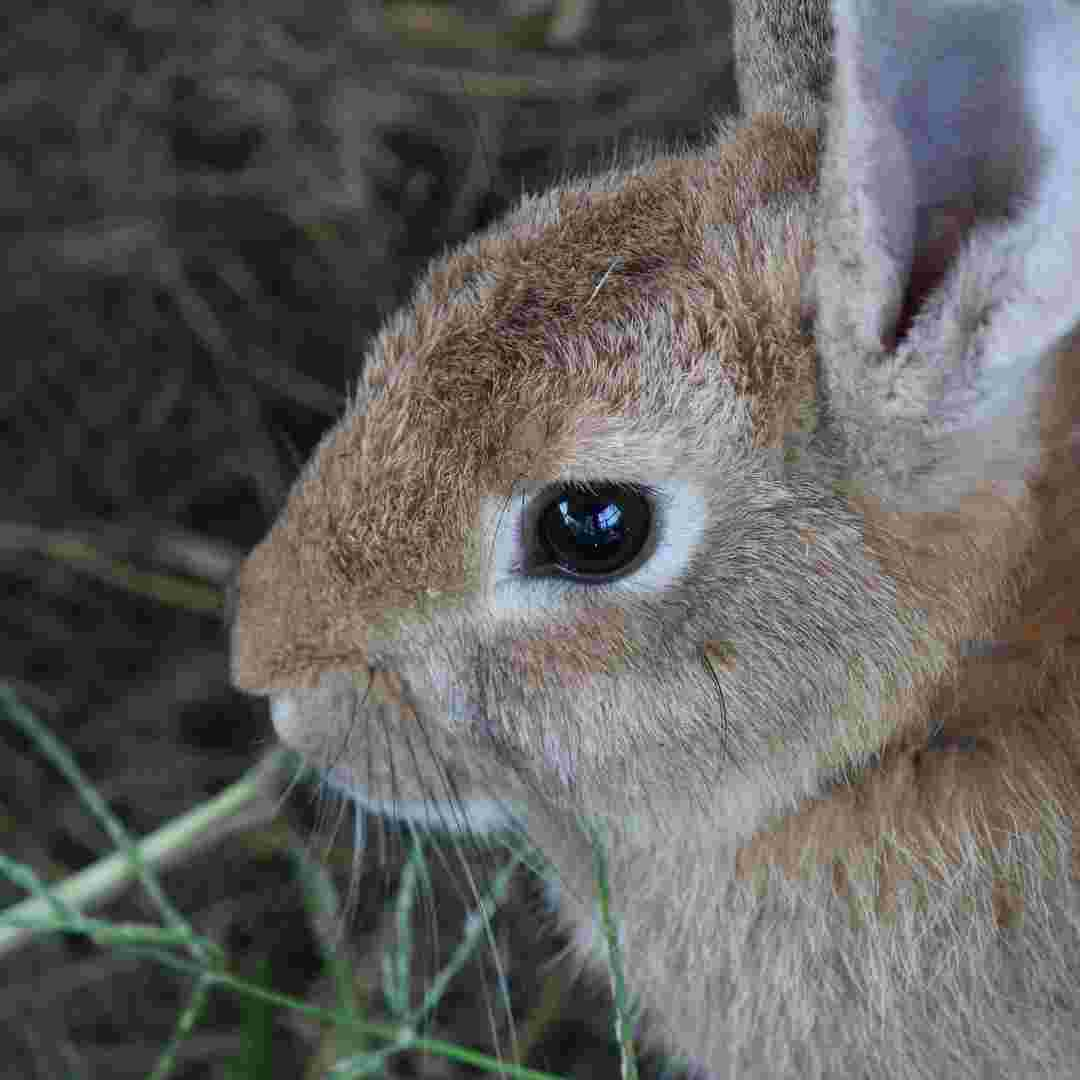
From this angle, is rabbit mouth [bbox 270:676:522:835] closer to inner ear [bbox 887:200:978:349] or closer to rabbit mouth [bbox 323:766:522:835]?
rabbit mouth [bbox 323:766:522:835]

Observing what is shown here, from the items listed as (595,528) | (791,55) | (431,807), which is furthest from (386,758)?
(791,55)

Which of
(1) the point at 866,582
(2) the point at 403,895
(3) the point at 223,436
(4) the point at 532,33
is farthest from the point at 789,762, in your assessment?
(4) the point at 532,33

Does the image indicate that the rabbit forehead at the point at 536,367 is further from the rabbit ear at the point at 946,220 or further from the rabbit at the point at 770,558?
the rabbit ear at the point at 946,220

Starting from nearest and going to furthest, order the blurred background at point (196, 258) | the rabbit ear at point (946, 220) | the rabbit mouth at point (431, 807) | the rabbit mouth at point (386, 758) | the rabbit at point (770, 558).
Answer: the rabbit ear at point (946, 220)
the rabbit at point (770, 558)
the rabbit mouth at point (386, 758)
the rabbit mouth at point (431, 807)
the blurred background at point (196, 258)

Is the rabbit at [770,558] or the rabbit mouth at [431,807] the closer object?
the rabbit at [770,558]

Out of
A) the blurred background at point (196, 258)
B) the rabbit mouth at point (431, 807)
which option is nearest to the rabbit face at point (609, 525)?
the rabbit mouth at point (431, 807)

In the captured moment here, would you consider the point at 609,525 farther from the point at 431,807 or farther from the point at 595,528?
the point at 431,807

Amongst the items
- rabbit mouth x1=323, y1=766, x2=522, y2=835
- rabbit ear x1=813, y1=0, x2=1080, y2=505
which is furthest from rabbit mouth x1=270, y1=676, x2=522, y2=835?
rabbit ear x1=813, y1=0, x2=1080, y2=505

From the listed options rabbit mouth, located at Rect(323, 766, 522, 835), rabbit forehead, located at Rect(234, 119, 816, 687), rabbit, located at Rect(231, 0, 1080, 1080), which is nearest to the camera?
rabbit, located at Rect(231, 0, 1080, 1080)
